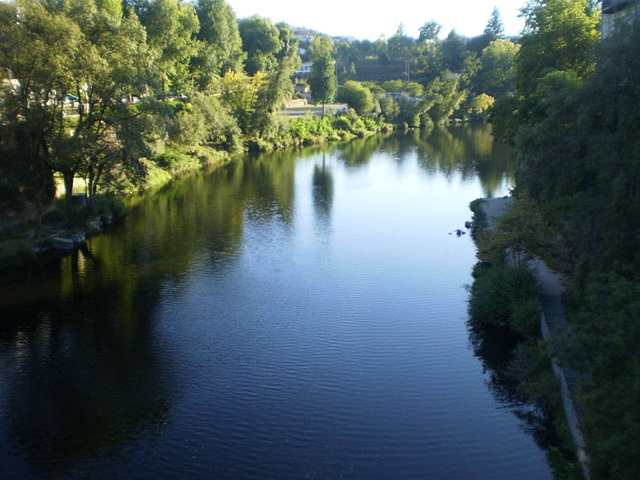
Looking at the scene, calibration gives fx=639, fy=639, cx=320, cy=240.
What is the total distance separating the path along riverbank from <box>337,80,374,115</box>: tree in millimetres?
66389

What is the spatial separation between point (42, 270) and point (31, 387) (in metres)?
10.8

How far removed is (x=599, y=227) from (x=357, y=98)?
82.2 metres

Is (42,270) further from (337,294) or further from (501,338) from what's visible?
(501,338)

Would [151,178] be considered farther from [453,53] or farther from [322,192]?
[453,53]

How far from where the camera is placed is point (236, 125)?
65.4 meters

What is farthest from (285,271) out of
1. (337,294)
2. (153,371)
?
(153,371)

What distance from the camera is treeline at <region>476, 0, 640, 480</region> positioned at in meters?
11.4

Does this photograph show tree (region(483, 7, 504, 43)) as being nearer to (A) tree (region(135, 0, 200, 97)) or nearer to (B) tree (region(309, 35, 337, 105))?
(B) tree (region(309, 35, 337, 105))

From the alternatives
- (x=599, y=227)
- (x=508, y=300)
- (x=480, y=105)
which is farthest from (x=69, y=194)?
(x=480, y=105)

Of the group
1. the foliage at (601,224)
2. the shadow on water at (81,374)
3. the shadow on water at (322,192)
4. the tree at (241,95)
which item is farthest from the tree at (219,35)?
the foliage at (601,224)

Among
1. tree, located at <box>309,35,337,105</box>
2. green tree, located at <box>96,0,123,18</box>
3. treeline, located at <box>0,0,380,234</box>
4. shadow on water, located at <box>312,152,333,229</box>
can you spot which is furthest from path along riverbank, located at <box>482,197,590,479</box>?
tree, located at <box>309,35,337,105</box>

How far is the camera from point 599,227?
1573 cm

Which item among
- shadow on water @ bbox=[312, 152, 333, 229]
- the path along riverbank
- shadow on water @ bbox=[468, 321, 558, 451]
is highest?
shadow on water @ bbox=[312, 152, 333, 229]

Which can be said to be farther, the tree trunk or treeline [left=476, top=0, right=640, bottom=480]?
the tree trunk
